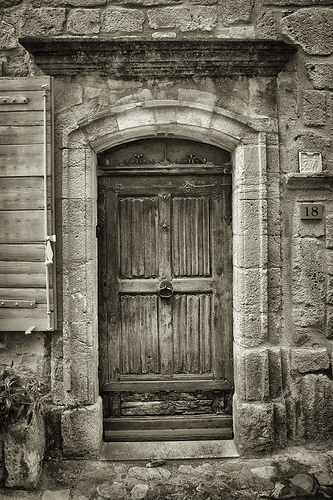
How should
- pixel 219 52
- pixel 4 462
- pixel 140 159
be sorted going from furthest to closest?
pixel 140 159
pixel 219 52
pixel 4 462

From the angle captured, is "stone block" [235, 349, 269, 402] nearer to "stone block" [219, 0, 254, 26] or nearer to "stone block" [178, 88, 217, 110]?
"stone block" [178, 88, 217, 110]

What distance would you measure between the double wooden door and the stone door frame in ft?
0.81

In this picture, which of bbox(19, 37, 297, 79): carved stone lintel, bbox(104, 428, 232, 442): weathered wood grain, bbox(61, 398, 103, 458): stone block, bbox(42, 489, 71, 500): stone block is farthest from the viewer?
bbox(104, 428, 232, 442): weathered wood grain

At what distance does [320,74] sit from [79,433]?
11.3 ft

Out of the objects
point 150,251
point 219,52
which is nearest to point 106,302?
point 150,251

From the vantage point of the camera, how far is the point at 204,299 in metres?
3.40

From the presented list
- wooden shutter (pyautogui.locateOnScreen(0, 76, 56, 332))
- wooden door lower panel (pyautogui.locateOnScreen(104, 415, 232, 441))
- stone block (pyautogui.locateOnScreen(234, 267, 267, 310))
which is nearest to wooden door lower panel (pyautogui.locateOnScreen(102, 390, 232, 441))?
wooden door lower panel (pyautogui.locateOnScreen(104, 415, 232, 441))

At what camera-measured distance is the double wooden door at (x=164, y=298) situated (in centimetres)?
337

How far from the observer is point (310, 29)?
10.2 ft

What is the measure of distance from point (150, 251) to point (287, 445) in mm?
1941

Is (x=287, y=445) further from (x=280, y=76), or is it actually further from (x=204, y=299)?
(x=280, y=76)

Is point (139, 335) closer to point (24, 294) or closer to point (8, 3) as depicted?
point (24, 294)

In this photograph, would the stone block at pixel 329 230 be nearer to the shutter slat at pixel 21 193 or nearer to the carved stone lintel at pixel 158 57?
the carved stone lintel at pixel 158 57

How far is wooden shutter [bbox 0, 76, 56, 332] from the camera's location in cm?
305
